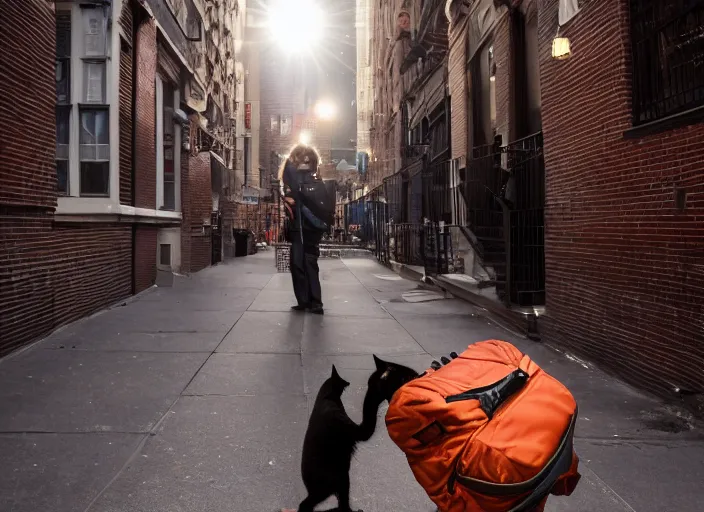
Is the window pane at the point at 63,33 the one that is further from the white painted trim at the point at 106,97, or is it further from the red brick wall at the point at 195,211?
the red brick wall at the point at 195,211

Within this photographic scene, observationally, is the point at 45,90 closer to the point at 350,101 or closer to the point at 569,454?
the point at 569,454

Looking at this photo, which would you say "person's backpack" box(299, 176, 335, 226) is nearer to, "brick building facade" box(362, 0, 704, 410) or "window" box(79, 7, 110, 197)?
"brick building facade" box(362, 0, 704, 410)

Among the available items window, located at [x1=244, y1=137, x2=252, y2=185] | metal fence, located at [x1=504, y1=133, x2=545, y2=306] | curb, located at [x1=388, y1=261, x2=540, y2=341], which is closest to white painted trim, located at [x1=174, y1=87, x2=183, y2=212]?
curb, located at [x1=388, y1=261, x2=540, y2=341]

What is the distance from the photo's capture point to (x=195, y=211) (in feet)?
56.5

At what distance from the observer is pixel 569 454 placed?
1976 millimetres

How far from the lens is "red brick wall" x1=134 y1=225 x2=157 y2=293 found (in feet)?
35.6

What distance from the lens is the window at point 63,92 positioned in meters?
8.86

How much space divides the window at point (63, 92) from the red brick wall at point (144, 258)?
2.02m

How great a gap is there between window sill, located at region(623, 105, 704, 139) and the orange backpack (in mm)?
3233

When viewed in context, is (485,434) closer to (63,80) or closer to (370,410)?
(370,410)

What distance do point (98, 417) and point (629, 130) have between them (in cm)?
494

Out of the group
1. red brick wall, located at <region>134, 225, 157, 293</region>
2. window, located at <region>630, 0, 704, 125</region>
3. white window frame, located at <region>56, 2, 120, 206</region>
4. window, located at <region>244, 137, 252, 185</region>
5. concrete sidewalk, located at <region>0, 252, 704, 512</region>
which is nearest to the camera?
concrete sidewalk, located at <region>0, 252, 704, 512</region>

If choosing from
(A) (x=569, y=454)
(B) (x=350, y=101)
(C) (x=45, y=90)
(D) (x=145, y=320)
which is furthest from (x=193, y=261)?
(B) (x=350, y=101)

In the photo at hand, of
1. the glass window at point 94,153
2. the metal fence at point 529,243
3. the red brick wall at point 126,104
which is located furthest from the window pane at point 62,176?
the metal fence at point 529,243
